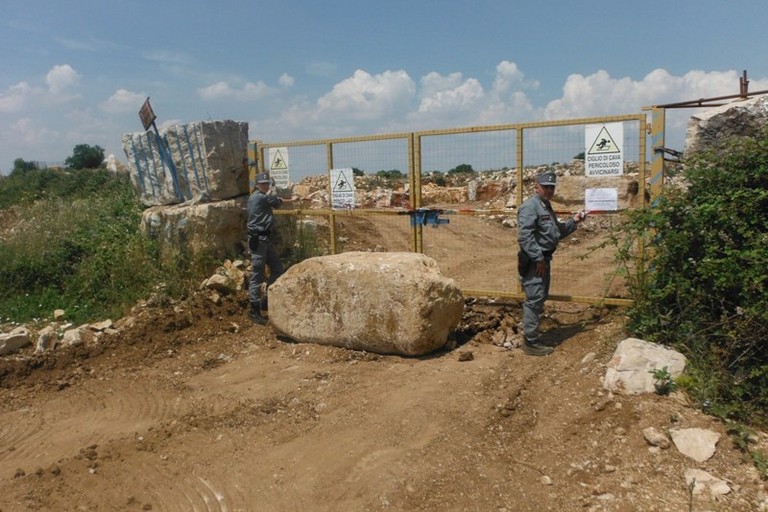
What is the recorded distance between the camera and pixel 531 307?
639cm

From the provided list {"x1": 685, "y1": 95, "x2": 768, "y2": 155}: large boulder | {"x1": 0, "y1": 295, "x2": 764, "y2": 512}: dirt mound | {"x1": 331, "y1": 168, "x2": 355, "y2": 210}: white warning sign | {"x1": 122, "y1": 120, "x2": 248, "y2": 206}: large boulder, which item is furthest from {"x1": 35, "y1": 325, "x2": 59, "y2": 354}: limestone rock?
{"x1": 685, "y1": 95, "x2": 768, "y2": 155}: large boulder

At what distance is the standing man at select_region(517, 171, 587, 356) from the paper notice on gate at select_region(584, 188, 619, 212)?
16cm

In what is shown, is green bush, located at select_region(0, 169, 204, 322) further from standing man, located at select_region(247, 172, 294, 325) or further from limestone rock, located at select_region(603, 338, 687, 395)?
limestone rock, located at select_region(603, 338, 687, 395)

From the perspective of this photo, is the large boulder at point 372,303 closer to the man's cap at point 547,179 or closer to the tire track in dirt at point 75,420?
the man's cap at point 547,179

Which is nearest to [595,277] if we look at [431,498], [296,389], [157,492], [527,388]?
[527,388]

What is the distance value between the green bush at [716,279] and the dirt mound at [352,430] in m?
0.41

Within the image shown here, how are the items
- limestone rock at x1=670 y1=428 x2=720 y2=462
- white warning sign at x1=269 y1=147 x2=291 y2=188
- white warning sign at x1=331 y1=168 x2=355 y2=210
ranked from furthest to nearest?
white warning sign at x1=269 y1=147 x2=291 y2=188
white warning sign at x1=331 y1=168 x2=355 y2=210
limestone rock at x1=670 y1=428 x2=720 y2=462

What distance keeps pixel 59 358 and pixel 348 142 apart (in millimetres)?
4543

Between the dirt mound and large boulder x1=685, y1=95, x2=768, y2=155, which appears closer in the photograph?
the dirt mound

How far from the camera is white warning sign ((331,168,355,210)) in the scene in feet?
28.3

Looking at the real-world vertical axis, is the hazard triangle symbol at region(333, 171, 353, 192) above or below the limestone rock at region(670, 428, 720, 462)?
above

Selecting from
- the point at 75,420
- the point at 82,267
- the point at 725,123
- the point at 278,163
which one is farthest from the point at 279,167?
the point at 725,123

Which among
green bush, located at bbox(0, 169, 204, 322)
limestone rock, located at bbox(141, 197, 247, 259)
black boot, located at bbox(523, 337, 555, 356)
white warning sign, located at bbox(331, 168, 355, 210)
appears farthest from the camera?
limestone rock, located at bbox(141, 197, 247, 259)

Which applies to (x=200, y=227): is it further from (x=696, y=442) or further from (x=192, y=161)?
(x=696, y=442)
